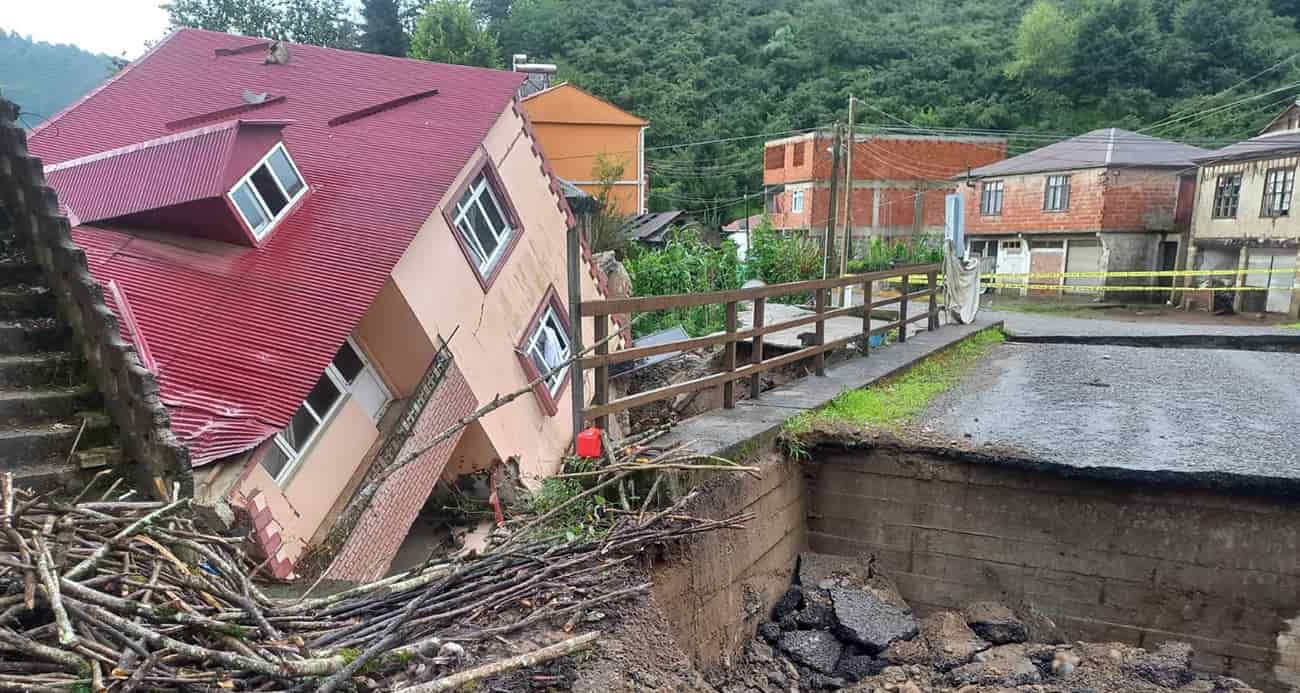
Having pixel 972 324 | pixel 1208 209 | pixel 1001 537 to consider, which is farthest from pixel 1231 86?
pixel 1001 537

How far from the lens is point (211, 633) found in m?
2.42

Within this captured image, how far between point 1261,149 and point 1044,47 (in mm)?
28552

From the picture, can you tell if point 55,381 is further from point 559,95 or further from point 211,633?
point 559,95

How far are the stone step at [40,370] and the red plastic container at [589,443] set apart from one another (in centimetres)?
271

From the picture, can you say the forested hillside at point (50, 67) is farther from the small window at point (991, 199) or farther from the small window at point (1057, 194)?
the small window at point (1057, 194)

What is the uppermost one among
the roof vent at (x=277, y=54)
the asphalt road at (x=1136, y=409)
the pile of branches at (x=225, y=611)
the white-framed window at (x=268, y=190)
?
the roof vent at (x=277, y=54)

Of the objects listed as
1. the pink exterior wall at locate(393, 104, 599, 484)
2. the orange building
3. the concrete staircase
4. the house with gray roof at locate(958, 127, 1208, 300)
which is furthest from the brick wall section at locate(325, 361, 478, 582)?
the house with gray roof at locate(958, 127, 1208, 300)

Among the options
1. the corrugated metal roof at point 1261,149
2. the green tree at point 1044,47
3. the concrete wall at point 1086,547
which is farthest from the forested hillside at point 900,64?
the concrete wall at point 1086,547

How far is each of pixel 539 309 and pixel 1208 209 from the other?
77.0 ft

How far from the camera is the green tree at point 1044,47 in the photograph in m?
45.8

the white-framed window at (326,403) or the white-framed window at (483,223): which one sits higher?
the white-framed window at (483,223)

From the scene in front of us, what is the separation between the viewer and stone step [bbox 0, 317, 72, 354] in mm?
3889

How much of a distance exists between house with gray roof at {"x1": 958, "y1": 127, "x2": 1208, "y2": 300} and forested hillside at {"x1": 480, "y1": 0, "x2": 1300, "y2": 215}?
12820 mm

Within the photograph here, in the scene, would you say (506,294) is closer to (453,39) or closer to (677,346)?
(677,346)
